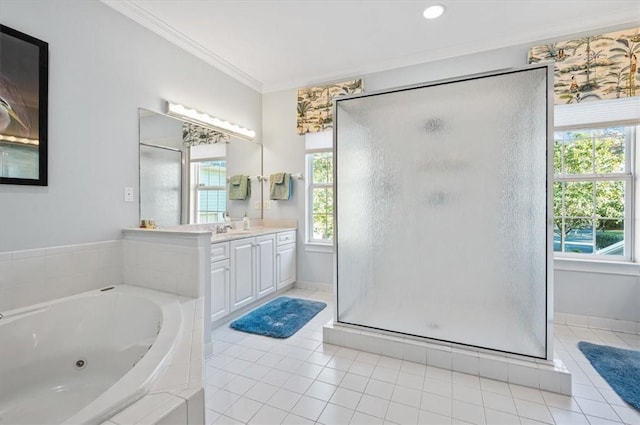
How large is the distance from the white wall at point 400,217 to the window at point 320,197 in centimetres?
13

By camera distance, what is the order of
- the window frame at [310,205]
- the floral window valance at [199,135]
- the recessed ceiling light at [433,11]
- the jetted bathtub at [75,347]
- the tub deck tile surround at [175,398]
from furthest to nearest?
the window frame at [310,205] → the floral window valance at [199,135] → the recessed ceiling light at [433,11] → the jetted bathtub at [75,347] → the tub deck tile surround at [175,398]

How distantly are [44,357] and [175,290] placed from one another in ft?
2.31

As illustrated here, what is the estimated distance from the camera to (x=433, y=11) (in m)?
2.44

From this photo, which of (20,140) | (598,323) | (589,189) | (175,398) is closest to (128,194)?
(20,140)

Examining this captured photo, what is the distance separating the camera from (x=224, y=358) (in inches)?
84.2

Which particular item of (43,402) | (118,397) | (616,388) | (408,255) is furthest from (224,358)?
(616,388)

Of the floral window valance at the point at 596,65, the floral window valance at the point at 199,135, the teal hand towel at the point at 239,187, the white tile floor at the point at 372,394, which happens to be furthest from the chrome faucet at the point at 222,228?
the floral window valance at the point at 596,65

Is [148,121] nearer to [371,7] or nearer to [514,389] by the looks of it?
[371,7]

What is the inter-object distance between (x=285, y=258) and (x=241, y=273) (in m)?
0.85

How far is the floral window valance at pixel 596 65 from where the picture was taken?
2447mm

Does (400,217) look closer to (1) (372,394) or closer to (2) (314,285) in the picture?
(1) (372,394)

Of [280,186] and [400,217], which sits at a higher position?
[280,186]

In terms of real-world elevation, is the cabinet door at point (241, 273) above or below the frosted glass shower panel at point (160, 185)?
below

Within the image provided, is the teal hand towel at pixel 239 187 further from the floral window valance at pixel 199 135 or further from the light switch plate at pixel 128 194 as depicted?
the light switch plate at pixel 128 194
